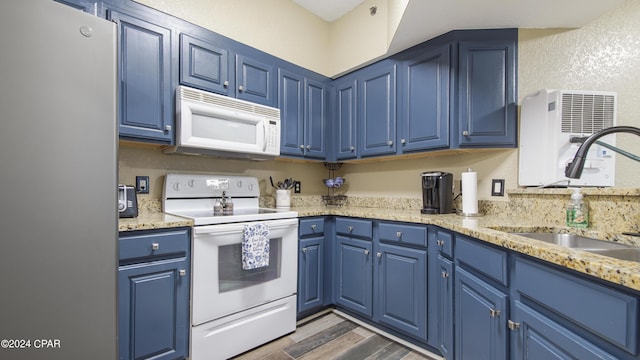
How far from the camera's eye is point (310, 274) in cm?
225

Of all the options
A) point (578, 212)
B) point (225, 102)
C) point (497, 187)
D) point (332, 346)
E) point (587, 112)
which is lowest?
point (332, 346)

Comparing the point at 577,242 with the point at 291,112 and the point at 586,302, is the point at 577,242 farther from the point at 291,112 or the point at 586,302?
the point at 291,112

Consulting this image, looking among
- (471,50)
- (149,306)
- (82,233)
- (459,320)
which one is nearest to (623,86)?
(471,50)

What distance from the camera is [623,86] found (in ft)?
5.28

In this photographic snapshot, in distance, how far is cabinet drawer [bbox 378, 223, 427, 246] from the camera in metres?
1.84

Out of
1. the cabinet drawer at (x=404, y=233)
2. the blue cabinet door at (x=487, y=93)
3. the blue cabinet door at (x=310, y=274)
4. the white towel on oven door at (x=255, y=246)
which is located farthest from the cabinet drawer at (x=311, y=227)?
the blue cabinet door at (x=487, y=93)

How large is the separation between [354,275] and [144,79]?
2.01 m

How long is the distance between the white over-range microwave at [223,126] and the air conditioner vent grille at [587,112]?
1.91 meters

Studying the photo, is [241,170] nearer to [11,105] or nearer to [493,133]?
[11,105]

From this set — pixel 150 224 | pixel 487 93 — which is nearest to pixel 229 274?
pixel 150 224

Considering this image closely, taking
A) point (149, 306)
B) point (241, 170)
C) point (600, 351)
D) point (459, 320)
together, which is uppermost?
point (241, 170)

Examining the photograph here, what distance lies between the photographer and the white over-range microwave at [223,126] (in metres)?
1.81

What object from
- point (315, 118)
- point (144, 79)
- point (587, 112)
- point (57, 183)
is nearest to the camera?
point (57, 183)

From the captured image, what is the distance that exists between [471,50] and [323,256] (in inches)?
75.1
